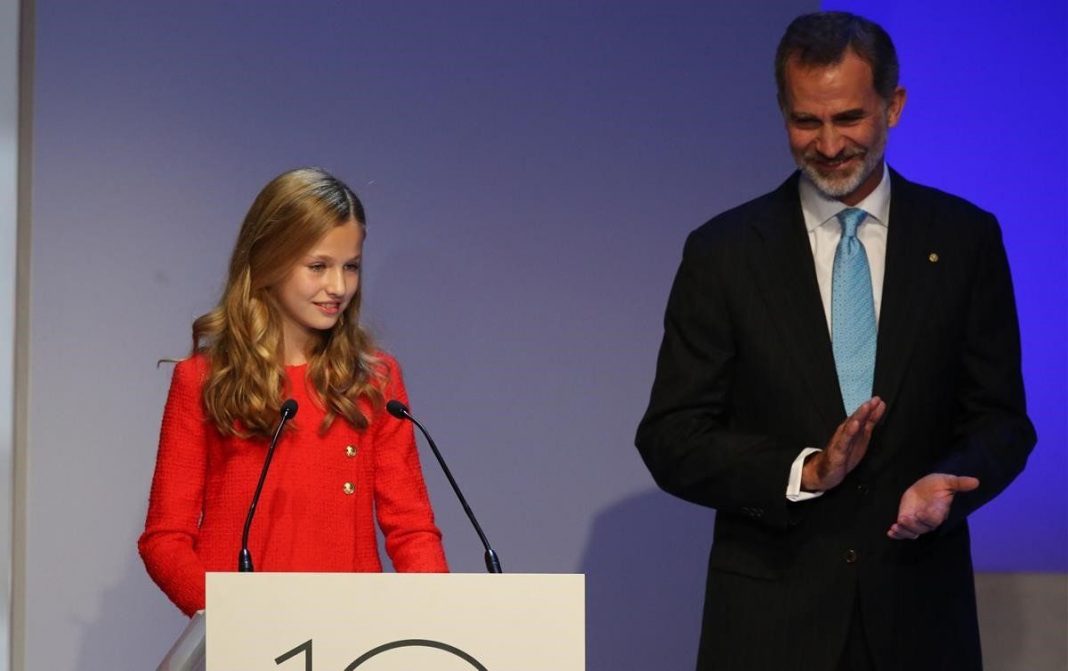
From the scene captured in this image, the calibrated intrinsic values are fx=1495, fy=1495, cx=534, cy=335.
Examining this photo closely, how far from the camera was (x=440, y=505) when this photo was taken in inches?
160

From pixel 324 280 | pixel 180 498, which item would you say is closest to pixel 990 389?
pixel 324 280

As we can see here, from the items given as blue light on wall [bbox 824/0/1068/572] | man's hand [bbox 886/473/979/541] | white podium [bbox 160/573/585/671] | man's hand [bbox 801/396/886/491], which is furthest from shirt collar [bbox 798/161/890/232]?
blue light on wall [bbox 824/0/1068/572]

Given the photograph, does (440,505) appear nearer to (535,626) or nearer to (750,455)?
(750,455)

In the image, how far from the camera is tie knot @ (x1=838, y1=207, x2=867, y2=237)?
270 cm

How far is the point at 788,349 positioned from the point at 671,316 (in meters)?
0.25

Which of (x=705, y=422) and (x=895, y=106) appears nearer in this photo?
(x=705, y=422)

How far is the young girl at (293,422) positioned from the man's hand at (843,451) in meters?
0.78

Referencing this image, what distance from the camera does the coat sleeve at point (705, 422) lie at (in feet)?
8.25

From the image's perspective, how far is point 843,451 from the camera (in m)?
2.36

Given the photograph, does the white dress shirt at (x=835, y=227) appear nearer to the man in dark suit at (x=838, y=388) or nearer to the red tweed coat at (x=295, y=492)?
the man in dark suit at (x=838, y=388)

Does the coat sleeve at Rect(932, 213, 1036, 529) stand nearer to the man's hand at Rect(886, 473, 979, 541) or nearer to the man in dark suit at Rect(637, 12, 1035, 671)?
the man in dark suit at Rect(637, 12, 1035, 671)

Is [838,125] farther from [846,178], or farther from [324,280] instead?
[324,280]

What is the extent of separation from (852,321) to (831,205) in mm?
226

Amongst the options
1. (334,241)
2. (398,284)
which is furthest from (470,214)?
(334,241)
